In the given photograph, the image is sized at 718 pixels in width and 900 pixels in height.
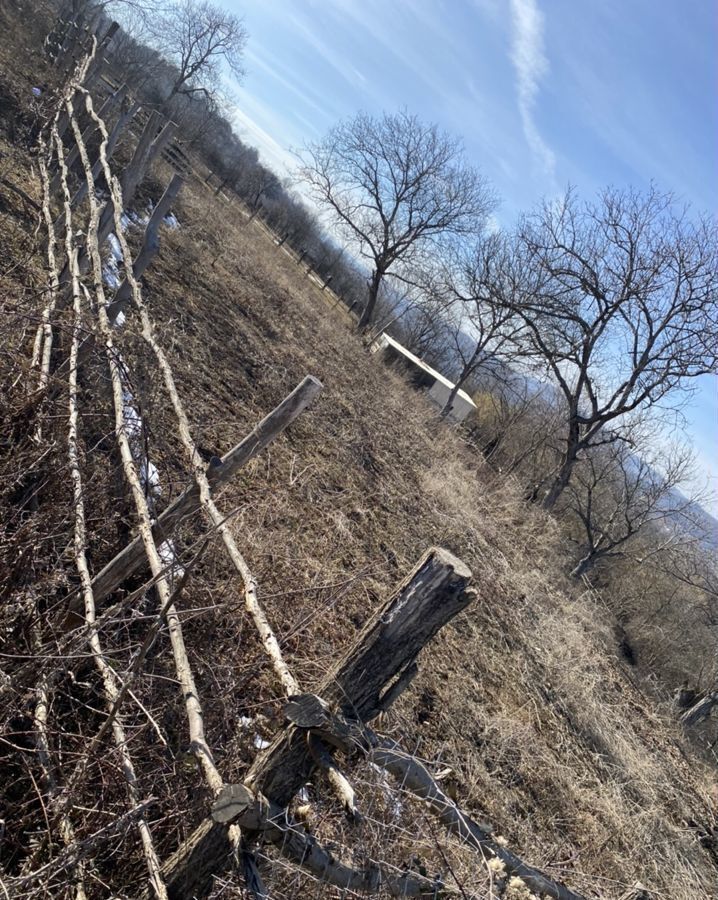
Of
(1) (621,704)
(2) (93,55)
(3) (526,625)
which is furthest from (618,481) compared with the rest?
(2) (93,55)

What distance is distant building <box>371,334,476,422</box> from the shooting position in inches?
866

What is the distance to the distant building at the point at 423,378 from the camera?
22.0 metres

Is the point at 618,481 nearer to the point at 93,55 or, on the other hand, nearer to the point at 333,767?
the point at 93,55

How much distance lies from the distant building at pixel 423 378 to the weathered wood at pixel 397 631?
65.0ft

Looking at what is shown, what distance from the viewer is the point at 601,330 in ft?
46.0

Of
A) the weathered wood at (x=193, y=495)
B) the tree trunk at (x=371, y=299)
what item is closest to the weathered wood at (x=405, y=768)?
the weathered wood at (x=193, y=495)

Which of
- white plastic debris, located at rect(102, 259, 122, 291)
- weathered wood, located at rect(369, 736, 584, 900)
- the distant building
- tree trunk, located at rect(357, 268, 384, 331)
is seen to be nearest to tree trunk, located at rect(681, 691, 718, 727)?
the distant building

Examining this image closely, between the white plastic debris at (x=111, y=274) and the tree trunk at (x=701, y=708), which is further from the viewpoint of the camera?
the tree trunk at (x=701, y=708)

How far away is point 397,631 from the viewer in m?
1.65

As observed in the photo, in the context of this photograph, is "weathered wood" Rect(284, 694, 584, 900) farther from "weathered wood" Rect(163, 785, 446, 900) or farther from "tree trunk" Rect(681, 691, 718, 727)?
"tree trunk" Rect(681, 691, 718, 727)

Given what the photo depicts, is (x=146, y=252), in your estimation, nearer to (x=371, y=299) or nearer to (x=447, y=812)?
(x=447, y=812)

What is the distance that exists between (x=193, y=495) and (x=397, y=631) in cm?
145

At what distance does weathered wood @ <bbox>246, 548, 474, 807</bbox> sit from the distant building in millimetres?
19801

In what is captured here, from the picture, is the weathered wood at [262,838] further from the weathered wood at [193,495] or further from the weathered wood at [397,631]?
the weathered wood at [193,495]
